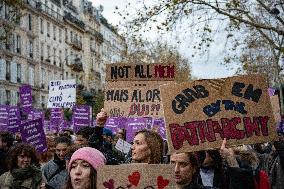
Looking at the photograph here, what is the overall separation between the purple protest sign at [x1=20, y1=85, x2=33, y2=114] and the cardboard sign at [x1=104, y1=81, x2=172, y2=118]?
7031 mm

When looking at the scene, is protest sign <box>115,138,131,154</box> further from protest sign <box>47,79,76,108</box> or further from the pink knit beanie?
protest sign <box>47,79,76,108</box>

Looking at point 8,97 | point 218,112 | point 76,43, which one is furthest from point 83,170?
point 76,43

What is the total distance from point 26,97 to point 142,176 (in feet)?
35.4

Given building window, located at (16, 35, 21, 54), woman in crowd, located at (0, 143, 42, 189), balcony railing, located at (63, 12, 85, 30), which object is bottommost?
woman in crowd, located at (0, 143, 42, 189)

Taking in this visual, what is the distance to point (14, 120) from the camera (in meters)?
12.5

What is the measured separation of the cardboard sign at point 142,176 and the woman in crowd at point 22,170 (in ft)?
5.41

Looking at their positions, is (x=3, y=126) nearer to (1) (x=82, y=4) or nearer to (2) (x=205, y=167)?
A: (2) (x=205, y=167)

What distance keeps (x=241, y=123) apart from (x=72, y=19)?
66847mm

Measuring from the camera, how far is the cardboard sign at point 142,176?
423 cm

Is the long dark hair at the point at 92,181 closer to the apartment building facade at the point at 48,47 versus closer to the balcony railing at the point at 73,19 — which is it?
the apartment building facade at the point at 48,47

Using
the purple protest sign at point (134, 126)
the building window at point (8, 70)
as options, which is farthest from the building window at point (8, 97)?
the purple protest sign at point (134, 126)

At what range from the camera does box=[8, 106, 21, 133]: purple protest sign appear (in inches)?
473

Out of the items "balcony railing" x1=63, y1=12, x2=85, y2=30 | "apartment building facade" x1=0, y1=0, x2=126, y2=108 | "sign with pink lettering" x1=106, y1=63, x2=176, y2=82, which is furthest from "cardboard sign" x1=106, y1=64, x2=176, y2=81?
"balcony railing" x1=63, y1=12, x2=85, y2=30

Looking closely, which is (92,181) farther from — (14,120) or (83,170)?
(14,120)
